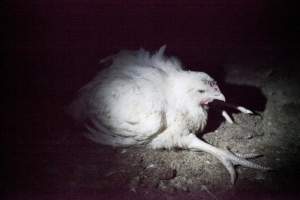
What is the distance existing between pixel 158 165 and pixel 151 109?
0.45 meters

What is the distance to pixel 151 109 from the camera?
9.10 ft

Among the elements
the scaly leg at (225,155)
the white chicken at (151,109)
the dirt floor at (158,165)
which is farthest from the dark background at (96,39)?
the scaly leg at (225,155)

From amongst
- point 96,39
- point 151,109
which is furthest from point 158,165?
point 96,39

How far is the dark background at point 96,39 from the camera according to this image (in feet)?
11.4

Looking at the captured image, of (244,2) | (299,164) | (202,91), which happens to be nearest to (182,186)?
(202,91)

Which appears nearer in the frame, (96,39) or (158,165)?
(158,165)

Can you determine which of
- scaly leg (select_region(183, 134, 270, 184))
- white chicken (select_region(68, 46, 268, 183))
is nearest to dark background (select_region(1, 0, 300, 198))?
white chicken (select_region(68, 46, 268, 183))

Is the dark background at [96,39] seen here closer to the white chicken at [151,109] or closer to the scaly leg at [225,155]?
the white chicken at [151,109]

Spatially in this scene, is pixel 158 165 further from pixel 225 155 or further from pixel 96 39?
pixel 96 39

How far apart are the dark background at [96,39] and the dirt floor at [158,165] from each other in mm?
186

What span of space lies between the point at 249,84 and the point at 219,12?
4.46ft

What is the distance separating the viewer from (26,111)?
3.33 m

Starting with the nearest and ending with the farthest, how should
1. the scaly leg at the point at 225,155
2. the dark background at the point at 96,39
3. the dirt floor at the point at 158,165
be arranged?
the dirt floor at the point at 158,165 → the scaly leg at the point at 225,155 → the dark background at the point at 96,39

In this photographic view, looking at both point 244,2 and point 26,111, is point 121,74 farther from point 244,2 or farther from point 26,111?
point 244,2
